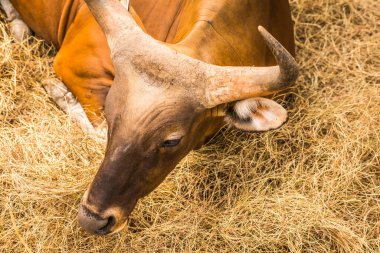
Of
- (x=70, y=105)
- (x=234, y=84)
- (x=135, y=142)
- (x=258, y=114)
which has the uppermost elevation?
(x=234, y=84)

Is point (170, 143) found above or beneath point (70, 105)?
above

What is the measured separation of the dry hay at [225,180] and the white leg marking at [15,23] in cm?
9

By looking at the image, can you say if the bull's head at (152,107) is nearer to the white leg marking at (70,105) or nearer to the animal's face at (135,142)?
the animal's face at (135,142)

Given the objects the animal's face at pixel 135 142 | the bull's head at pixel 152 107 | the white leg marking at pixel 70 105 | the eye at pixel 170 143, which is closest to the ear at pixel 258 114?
the bull's head at pixel 152 107

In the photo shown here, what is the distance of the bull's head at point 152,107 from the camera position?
2914 millimetres

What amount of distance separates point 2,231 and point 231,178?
1.52 meters

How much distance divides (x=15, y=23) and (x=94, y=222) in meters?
2.32

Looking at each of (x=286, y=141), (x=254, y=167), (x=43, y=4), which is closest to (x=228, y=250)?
(x=254, y=167)

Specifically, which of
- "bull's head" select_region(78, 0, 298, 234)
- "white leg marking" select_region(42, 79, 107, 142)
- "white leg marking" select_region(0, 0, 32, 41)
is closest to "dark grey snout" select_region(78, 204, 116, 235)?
"bull's head" select_region(78, 0, 298, 234)

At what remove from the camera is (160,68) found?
2.94 metres

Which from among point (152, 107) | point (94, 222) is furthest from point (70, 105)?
point (152, 107)

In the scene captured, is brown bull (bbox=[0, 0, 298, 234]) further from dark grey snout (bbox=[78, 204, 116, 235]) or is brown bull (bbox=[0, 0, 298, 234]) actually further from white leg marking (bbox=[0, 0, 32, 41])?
white leg marking (bbox=[0, 0, 32, 41])

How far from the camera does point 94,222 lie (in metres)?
3.07

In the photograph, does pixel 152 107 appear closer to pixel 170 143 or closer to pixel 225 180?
pixel 170 143
